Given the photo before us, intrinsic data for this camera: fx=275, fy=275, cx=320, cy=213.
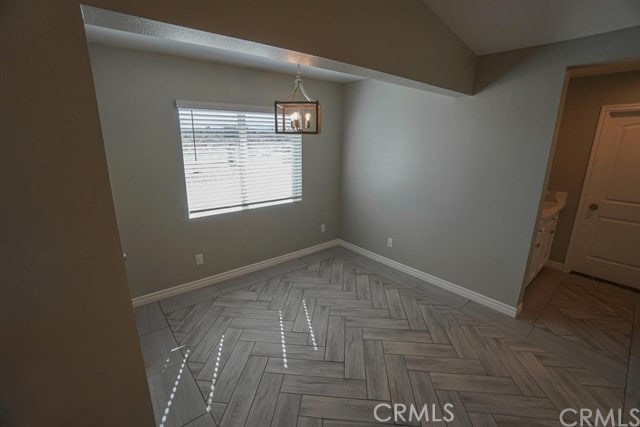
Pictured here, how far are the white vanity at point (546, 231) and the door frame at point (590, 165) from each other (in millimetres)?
185

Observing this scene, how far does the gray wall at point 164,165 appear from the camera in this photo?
95.0 inches

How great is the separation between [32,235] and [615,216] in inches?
200

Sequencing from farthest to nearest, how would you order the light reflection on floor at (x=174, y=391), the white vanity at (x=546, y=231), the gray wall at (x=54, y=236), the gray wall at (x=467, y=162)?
the white vanity at (x=546, y=231), the gray wall at (x=467, y=162), the light reflection on floor at (x=174, y=391), the gray wall at (x=54, y=236)

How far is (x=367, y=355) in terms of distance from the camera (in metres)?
2.21

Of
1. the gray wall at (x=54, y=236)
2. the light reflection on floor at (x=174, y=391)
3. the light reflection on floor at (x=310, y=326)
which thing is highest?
the gray wall at (x=54, y=236)

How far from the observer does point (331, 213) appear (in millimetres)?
4332

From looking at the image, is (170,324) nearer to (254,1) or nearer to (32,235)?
(32,235)

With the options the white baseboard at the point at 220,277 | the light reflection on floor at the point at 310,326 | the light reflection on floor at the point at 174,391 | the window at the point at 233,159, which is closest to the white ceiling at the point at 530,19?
the window at the point at 233,159

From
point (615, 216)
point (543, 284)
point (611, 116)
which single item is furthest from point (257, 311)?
point (611, 116)

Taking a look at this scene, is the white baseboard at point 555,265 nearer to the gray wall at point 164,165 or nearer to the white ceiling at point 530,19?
the white ceiling at point 530,19

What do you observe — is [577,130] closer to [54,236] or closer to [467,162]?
[467,162]

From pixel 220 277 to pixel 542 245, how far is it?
3876 mm

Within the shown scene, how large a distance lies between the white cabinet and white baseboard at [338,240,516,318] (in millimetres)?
460

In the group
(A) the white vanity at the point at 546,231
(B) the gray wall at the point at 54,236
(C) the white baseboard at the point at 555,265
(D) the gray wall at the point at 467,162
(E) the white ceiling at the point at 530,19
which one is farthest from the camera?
(C) the white baseboard at the point at 555,265
